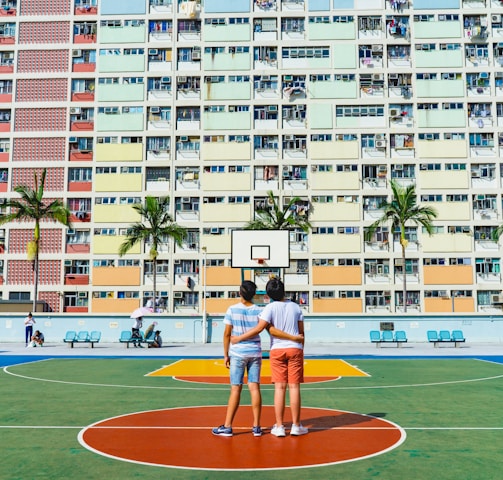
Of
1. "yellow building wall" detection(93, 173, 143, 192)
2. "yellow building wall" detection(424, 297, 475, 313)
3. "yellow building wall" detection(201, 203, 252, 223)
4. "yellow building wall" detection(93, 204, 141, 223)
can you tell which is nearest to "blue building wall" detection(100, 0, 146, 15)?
"yellow building wall" detection(93, 173, 143, 192)

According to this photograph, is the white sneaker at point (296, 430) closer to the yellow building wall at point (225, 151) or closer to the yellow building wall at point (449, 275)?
the yellow building wall at point (449, 275)

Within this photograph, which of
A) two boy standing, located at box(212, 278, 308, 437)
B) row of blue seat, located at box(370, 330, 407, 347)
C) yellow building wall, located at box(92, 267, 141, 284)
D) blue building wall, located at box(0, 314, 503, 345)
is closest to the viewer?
two boy standing, located at box(212, 278, 308, 437)

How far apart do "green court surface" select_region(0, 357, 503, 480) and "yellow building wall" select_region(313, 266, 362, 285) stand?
3024cm

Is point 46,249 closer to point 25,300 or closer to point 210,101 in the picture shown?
point 25,300

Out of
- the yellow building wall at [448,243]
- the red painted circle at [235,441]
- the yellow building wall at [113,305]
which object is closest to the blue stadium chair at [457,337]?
the yellow building wall at [448,243]

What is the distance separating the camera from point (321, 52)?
5403 centimetres

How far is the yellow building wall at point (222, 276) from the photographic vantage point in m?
51.4

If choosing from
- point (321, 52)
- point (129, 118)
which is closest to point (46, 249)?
point (129, 118)

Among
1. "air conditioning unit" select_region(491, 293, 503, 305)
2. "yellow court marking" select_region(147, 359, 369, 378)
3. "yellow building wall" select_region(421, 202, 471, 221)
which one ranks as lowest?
"yellow court marking" select_region(147, 359, 369, 378)

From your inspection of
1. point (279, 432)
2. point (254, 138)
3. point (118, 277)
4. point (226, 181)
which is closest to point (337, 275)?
point (226, 181)

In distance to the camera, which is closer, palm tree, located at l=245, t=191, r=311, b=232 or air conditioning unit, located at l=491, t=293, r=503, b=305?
palm tree, located at l=245, t=191, r=311, b=232

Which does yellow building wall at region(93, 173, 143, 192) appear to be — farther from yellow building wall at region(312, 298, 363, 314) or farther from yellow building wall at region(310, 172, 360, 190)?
yellow building wall at region(312, 298, 363, 314)

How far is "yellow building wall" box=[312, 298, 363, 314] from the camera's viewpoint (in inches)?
2003

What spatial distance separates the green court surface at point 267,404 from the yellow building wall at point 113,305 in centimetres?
3064
